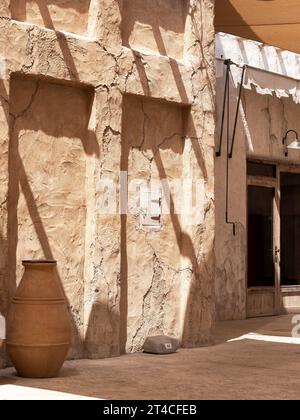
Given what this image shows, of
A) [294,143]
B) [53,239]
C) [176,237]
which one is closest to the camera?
[53,239]

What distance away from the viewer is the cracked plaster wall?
11102 millimetres

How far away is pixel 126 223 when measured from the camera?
25.5ft

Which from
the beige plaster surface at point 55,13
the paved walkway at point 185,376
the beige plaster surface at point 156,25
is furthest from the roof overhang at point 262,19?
the paved walkway at point 185,376

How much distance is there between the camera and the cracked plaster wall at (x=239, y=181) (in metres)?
11.1

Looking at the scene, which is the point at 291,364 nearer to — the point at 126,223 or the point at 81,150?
the point at 126,223

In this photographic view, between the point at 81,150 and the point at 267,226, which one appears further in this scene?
the point at 267,226

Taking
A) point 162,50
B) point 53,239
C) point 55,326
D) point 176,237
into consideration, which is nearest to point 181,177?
point 176,237

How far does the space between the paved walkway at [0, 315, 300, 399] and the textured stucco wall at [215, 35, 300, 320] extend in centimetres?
252

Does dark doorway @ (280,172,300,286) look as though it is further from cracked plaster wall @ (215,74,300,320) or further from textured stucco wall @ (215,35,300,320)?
cracked plaster wall @ (215,74,300,320)

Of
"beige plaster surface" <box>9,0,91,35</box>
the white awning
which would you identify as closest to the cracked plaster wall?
the white awning

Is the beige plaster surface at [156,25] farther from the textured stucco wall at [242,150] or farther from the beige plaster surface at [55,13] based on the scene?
the textured stucco wall at [242,150]

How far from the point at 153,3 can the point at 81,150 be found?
5.67ft

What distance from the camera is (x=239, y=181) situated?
11.5 metres

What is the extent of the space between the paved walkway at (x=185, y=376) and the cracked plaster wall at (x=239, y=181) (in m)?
2.45
